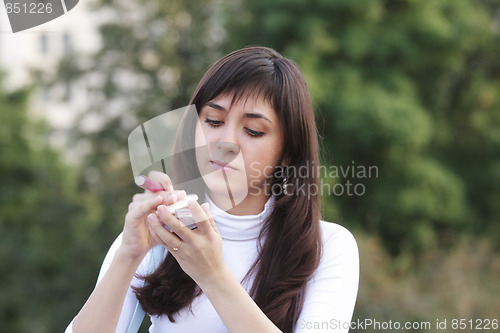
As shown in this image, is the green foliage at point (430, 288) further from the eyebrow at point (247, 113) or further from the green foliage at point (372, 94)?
the eyebrow at point (247, 113)

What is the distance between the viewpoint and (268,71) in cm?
175

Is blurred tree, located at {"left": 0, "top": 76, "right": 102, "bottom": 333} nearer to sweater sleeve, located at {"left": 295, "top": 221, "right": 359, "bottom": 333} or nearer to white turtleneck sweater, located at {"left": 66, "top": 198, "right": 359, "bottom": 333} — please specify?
white turtleneck sweater, located at {"left": 66, "top": 198, "right": 359, "bottom": 333}

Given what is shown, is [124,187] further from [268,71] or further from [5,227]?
[268,71]

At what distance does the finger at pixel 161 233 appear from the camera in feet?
4.50

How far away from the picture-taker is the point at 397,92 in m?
10.3

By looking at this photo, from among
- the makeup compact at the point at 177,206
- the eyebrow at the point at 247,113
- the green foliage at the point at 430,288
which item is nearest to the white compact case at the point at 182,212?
the makeup compact at the point at 177,206

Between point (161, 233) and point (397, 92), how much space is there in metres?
9.41

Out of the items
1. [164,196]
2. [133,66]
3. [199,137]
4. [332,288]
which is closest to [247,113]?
[199,137]

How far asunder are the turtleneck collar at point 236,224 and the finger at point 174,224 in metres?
0.43

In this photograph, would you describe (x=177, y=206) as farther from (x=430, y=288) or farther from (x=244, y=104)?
(x=430, y=288)

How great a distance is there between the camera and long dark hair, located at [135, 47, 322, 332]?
170cm

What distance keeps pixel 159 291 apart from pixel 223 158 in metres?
0.44

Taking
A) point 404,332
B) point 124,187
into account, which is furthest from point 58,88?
point 404,332

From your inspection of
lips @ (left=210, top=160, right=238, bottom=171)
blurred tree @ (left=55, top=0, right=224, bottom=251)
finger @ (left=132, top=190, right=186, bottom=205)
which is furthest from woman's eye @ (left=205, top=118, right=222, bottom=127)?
blurred tree @ (left=55, top=0, right=224, bottom=251)
